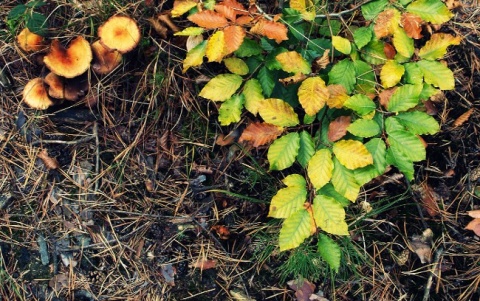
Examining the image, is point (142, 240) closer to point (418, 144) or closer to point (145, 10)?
point (145, 10)

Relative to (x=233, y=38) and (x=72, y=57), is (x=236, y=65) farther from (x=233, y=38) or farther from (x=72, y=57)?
(x=72, y=57)

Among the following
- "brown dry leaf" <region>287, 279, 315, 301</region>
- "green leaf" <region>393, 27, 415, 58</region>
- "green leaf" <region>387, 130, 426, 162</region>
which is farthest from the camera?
"brown dry leaf" <region>287, 279, 315, 301</region>

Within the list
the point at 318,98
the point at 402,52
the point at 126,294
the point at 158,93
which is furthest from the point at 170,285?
the point at 402,52

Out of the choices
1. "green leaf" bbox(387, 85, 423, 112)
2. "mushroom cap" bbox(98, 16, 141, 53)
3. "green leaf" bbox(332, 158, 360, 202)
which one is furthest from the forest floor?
"green leaf" bbox(387, 85, 423, 112)

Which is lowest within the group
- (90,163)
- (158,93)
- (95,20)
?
(90,163)

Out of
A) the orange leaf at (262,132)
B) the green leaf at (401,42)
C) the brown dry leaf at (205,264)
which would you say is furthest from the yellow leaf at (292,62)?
the brown dry leaf at (205,264)

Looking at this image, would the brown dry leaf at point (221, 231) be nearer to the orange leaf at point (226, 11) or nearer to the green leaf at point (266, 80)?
the green leaf at point (266, 80)

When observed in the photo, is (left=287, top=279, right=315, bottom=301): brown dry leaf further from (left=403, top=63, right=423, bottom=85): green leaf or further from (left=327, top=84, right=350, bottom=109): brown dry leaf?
(left=403, top=63, right=423, bottom=85): green leaf
